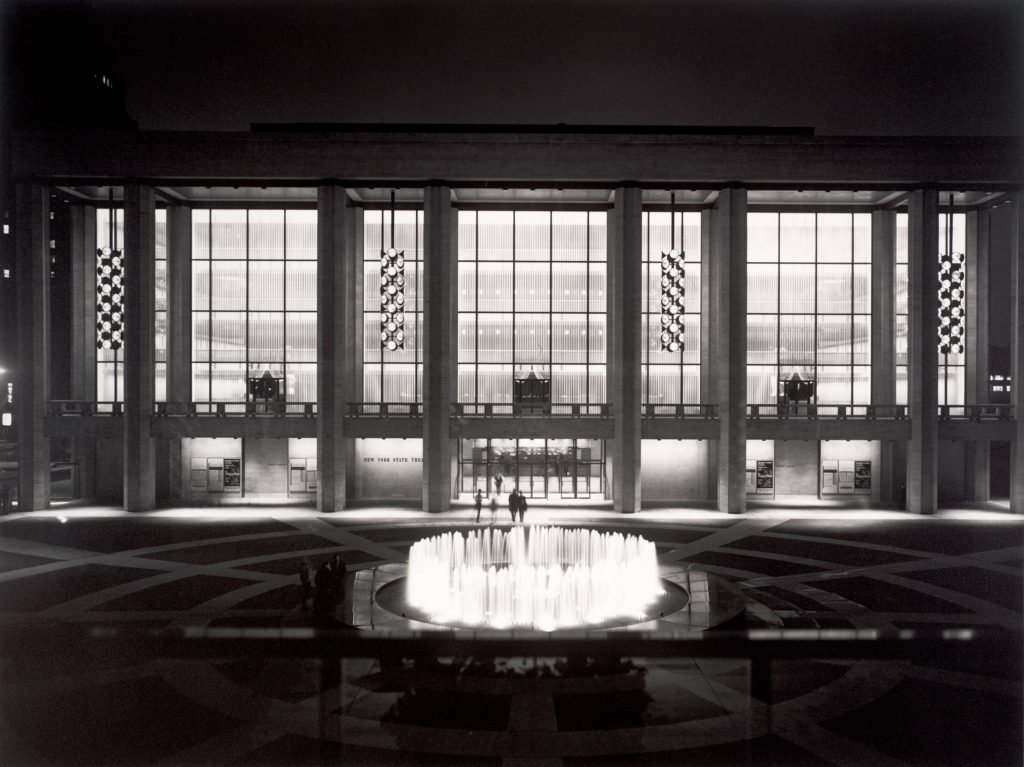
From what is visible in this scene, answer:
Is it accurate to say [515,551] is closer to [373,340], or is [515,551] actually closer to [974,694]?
[974,694]

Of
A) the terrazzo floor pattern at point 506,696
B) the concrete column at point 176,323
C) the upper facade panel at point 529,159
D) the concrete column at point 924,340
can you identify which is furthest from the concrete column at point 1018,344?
the concrete column at point 176,323

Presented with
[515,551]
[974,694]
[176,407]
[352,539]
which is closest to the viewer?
[974,694]

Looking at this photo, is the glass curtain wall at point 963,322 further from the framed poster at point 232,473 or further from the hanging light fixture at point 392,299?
the framed poster at point 232,473

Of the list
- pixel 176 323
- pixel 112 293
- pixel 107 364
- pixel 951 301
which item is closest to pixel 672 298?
pixel 951 301

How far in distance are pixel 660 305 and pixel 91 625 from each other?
129ft

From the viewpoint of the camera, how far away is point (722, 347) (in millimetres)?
37594

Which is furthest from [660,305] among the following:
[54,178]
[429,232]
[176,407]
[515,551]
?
[54,178]

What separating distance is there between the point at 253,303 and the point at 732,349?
1079 inches

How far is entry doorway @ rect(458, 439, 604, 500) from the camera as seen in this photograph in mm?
41500

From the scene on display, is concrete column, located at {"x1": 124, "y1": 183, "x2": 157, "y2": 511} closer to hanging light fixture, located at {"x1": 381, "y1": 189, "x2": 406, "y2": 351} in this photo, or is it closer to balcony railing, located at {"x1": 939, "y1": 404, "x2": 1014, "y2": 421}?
hanging light fixture, located at {"x1": 381, "y1": 189, "x2": 406, "y2": 351}

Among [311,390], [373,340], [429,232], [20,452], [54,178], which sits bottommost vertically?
[20,452]

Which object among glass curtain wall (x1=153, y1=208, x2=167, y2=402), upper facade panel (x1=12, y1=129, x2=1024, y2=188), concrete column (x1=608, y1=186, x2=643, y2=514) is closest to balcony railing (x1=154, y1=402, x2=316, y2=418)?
glass curtain wall (x1=153, y1=208, x2=167, y2=402)

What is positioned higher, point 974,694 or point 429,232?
point 429,232

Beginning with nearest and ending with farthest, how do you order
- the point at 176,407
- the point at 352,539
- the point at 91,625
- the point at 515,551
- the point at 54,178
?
the point at 91,625 < the point at 515,551 < the point at 352,539 < the point at 54,178 < the point at 176,407
